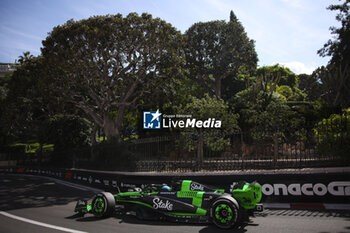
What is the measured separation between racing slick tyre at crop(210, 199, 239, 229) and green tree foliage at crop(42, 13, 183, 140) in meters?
12.8

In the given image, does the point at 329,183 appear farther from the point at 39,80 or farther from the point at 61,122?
the point at 61,122

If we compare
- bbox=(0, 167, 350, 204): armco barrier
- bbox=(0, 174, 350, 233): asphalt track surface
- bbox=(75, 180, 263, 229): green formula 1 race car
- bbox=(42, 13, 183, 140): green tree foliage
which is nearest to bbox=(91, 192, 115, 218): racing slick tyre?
bbox=(75, 180, 263, 229): green formula 1 race car

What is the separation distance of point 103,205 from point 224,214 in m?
3.75

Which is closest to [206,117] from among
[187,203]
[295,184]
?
[295,184]

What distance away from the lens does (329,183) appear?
881 centimetres

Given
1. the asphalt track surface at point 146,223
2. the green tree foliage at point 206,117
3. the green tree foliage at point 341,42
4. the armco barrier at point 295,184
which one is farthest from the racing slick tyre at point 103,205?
the green tree foliage at point 341,42

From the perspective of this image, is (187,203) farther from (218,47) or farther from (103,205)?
(218,47)

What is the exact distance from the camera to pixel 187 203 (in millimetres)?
7480

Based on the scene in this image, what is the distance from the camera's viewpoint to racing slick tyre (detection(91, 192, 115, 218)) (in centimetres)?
829

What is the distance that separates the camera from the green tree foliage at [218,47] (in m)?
34.1

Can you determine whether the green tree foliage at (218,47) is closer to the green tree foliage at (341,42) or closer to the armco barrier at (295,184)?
the green tree foliage at (341,42)

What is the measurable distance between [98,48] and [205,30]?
17777mm

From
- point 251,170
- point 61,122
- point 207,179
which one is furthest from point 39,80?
point 251,170

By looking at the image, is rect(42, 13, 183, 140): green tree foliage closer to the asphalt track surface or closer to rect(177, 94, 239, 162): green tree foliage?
rect(177, 94, 239, 162): green tree foliage
